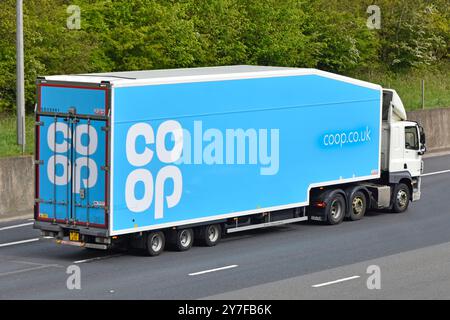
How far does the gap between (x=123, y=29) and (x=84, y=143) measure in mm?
17183

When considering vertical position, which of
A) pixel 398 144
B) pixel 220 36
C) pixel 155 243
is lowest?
pixel 155 243

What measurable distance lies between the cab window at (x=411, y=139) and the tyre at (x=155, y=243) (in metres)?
9.25

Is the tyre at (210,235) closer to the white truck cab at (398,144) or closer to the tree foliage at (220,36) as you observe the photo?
the white truck cab at (398,144)

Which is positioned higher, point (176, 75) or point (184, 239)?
point (176, 75)

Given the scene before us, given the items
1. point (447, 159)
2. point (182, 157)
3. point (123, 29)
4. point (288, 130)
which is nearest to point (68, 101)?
point (182, 157)

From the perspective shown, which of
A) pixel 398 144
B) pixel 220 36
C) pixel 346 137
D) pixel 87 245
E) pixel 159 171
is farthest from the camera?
pixel 220 36

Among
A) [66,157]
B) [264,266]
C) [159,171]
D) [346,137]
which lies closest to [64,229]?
[66,157]

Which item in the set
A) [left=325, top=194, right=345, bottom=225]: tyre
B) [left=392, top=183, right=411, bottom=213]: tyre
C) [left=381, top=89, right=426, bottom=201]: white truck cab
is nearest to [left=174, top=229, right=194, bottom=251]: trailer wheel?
[left=325, top=194, right=345, bottom=225]: tyre

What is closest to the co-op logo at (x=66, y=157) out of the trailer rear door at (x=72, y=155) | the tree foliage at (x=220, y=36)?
the trailer rear door at (x=72, y=155)

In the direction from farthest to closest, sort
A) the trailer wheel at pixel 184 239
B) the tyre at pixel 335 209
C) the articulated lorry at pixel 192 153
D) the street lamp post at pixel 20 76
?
the street lamp post at pixel 20 76, the tyre at pixel 335 209, the trailer wheel at pixel 184 239, the articulated lorry at pixel 192 153

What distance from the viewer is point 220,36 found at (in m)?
47.3

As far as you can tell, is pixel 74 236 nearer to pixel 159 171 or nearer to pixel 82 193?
pixel 82 193

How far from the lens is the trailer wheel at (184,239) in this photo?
26.7m

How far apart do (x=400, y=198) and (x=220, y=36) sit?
52.4 ft
